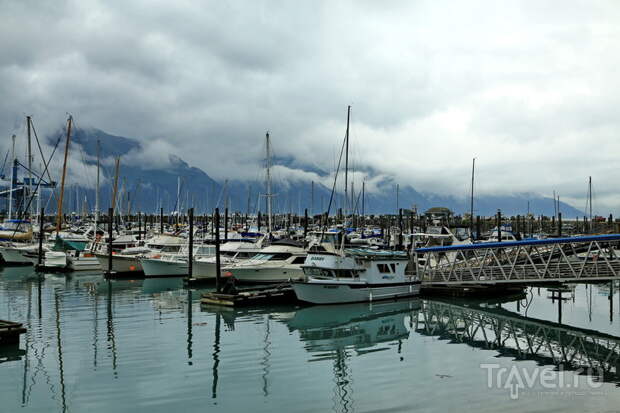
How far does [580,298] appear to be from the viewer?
3841 cm

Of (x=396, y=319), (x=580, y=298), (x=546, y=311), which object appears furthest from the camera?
(x=580, y=298)

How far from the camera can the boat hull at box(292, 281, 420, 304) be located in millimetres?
32531

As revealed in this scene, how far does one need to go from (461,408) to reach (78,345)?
1630 cm

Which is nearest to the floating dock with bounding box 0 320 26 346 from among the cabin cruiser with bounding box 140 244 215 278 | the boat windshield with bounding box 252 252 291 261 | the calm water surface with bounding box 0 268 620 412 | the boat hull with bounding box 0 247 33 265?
the calm water surface with bounding box 0 268 620 412

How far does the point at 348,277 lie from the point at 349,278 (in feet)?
0.48

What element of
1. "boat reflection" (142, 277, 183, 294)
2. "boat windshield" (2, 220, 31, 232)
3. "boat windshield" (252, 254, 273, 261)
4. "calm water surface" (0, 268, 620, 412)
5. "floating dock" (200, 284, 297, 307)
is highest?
"boat windshield" (2, 220, 31, 232)

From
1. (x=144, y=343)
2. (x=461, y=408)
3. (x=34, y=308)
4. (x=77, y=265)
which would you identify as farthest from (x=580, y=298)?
(x=77, y=265)

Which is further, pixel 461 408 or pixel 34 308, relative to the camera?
pixel 34 308

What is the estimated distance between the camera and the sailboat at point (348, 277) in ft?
108

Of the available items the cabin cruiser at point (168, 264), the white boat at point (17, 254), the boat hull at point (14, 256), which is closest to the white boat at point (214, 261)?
the cabin cruiser at point (168, 264)

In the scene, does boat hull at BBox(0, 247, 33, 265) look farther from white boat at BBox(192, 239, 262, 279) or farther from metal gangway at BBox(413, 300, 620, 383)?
metal gangway at BBox(413, 300, 620, 383)

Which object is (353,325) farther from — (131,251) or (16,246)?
(16,246)

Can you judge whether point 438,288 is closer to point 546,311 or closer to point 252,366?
point 546,311

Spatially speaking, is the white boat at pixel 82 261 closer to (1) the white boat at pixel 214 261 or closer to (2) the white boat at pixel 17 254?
(2) the white boat at pixel 17 254
